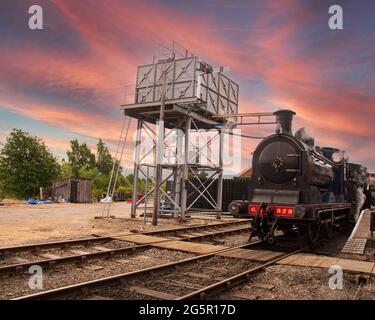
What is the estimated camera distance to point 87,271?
752cm

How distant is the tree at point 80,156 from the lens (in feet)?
239

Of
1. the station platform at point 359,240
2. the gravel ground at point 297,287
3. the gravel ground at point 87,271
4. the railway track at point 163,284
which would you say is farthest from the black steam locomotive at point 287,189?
the gravel ground at point 87,271

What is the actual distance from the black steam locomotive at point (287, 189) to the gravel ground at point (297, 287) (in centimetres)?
249

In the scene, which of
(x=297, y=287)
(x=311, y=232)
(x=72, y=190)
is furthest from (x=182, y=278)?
(x=72, y=190)

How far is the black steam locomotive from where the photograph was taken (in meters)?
10.2

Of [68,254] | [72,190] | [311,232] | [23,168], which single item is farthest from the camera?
[23,168]

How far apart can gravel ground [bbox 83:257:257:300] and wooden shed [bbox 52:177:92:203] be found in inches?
1088

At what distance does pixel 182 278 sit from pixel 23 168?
42.9m

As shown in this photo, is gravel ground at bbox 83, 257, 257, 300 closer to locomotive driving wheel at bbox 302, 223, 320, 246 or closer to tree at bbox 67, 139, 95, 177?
locomotive driving wheel at bbox 302, 223, 320, 246

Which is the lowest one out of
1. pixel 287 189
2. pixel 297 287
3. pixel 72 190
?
pixel 297 287

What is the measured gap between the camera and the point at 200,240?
12.4 meters

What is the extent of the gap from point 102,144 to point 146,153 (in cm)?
6058

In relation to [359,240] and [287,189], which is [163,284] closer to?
[287,189]

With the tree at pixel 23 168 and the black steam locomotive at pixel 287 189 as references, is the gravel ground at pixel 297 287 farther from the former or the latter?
the tree at pixel 23 168
